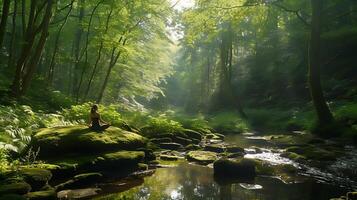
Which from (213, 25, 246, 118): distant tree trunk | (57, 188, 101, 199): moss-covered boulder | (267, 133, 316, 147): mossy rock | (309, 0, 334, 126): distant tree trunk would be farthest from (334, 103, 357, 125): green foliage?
(213, 25, 246, 118): distant tree trunk

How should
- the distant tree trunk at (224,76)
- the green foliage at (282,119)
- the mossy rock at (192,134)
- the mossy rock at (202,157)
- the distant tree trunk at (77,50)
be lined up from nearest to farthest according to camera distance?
the mossy rock at (202,157), the mossy rock at (192,134), the distant tree trunk at (77,50), the green foliage at (282,119), the distant tree trunk at (224,76)

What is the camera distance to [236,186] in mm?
9383

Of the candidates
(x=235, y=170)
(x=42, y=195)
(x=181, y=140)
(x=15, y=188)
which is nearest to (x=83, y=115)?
(x=181, y=140)

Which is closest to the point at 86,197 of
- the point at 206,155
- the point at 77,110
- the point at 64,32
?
the point at 206,155

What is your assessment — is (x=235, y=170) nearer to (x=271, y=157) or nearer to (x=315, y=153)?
(x=271, y=157)

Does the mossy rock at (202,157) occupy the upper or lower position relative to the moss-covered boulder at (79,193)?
upper

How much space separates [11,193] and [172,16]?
19.6 meters

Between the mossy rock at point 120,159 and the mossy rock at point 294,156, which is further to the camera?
the mossy rock at point 294,156

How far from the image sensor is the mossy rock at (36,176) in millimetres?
7949

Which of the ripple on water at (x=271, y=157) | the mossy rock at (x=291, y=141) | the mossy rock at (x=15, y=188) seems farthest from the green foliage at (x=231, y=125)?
the mossy rock at (x=15, y=188)

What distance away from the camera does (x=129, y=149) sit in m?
12.5

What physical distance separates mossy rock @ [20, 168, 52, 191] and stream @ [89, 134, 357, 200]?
53.3 inches

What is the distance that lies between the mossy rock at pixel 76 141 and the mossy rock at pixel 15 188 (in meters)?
2.73

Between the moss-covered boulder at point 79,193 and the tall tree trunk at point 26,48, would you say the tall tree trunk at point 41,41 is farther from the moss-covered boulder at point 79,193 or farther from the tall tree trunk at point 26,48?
the moss-covered boulder at point 79,193
